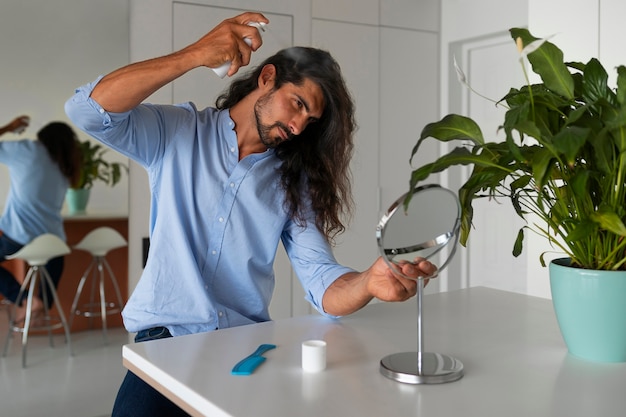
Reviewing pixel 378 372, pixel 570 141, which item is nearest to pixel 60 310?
pixel 378 372

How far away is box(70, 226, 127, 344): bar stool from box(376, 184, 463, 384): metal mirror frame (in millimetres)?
2538

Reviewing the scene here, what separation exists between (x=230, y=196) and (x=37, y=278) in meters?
1.96

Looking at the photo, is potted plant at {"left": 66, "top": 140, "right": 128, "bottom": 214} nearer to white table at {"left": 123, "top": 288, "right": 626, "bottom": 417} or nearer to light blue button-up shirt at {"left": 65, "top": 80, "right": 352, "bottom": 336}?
light blue button-up shirt at {"left": 65, "top": 80, "right": 352, "bottom": 336}

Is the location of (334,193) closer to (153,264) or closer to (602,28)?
(153,264)

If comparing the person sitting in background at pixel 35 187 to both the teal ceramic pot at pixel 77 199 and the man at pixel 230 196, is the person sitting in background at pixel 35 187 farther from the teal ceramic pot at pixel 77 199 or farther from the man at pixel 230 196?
the man at pixel 230 196

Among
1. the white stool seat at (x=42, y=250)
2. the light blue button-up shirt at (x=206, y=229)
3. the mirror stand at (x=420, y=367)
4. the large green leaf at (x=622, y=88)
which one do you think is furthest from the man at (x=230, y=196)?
the white stool seat at (x=42, y=250)

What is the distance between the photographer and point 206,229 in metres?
1.96

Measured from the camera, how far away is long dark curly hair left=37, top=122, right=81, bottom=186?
3.46 metres

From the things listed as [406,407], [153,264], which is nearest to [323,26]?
[153,264]

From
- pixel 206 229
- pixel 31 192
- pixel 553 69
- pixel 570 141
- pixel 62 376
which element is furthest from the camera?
pixel 62 376

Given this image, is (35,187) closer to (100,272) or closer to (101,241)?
(101,241)

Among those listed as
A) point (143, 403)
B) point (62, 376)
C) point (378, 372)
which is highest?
point (378, 372)

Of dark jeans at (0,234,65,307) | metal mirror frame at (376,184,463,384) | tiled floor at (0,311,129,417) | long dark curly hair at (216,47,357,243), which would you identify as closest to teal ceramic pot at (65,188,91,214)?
dark jeans at (0,234,65,307)

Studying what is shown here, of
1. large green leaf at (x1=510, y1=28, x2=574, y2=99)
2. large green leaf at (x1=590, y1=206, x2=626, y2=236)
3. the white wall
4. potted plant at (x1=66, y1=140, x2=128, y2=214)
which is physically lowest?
large green leaf at (x1=590, y1=206, x2=626, y2=236)
